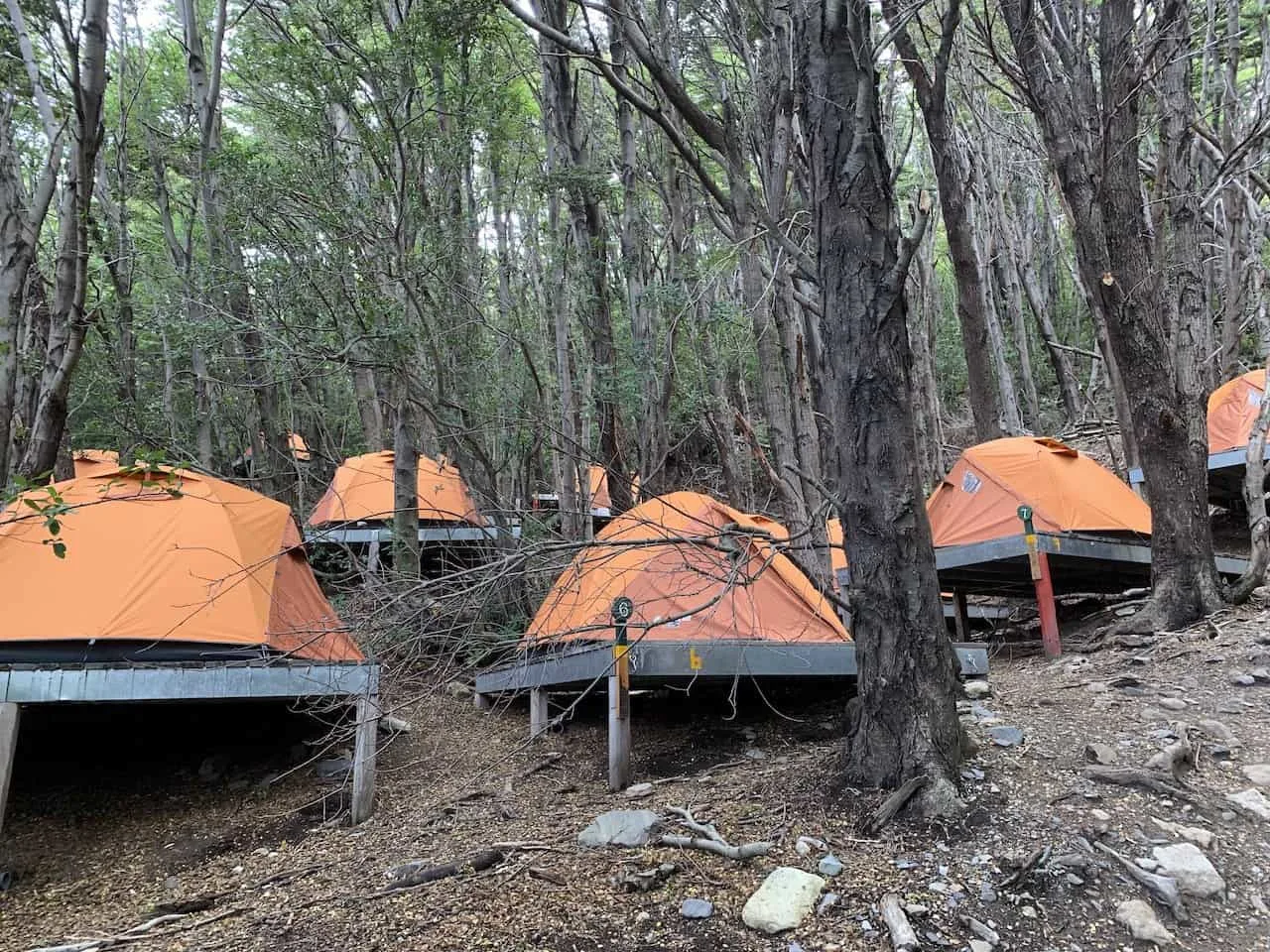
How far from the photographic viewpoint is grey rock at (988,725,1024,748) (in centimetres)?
385

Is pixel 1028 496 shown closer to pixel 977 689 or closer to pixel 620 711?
pixel 977 689

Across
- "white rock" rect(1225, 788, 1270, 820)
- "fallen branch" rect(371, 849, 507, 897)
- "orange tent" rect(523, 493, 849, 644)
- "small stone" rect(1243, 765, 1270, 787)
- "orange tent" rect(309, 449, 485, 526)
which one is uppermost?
"orange tent" rect(309, 449, 485, 526)

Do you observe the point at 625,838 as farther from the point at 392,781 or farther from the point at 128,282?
the point at 128,282

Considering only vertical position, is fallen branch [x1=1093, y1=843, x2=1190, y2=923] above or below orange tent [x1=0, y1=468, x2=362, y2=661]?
below

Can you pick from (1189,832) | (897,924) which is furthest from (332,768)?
(1189,832)

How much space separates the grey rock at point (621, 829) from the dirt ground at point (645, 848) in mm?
87

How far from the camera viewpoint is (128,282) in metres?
10.0

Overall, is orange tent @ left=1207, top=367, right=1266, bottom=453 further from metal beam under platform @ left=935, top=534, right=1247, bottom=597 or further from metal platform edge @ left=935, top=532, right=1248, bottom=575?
metal platform edge @ left=935, top=532, right=1248, bottom=575

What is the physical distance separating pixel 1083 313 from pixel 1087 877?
1855 cm

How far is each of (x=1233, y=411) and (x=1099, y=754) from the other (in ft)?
22.9

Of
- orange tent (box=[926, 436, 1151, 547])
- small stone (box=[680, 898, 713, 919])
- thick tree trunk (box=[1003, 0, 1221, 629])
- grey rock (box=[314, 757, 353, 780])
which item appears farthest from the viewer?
orange tent (box=[926, 436, 1151, 547])

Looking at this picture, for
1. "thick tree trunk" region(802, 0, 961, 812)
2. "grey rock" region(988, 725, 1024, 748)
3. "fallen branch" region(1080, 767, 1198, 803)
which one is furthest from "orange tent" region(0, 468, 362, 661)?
"fallen branch" region(1080, 767, 1198, 803)

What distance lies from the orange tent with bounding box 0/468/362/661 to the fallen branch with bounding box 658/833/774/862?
228 cm

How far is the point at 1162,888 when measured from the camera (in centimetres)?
282
